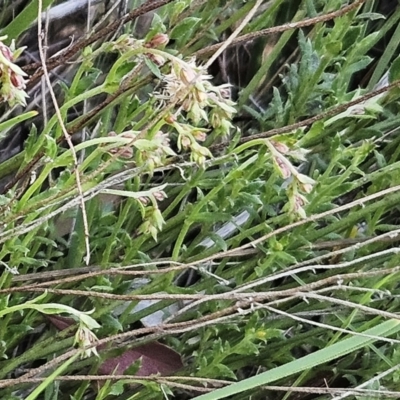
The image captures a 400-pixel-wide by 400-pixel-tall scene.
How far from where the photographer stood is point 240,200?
0.78 metres

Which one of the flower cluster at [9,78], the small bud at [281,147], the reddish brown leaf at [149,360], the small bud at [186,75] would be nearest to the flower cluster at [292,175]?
the small bud at [281,147]

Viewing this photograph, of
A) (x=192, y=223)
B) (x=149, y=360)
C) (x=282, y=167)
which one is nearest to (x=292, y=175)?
(x=282, y=167)

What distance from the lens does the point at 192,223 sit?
81 centimetres

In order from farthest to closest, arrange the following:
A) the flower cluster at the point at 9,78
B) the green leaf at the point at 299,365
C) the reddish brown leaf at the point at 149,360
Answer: the reddish brown leaf at the point at 149,360 → the green leaf at the point at 299,365 → the flower cluster at the point at 9,78

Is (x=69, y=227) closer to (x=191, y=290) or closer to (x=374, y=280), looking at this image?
(x=191, y=290)

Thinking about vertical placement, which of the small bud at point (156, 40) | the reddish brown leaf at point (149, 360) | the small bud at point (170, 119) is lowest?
the reddish brown leaf at point (149, 360)

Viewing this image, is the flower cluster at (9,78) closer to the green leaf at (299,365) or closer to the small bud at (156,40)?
the small bud at (156,40)

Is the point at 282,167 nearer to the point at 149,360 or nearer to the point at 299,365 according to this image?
the point at 299,365

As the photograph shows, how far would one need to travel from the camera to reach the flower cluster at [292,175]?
603 mm

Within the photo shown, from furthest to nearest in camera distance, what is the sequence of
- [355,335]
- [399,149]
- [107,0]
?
[107,0], [399,149], [355,335]

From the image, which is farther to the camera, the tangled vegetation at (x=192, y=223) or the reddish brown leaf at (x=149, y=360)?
the reddish brown leaf at (x=149, y=360)

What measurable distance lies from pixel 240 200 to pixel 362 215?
0.17 meters

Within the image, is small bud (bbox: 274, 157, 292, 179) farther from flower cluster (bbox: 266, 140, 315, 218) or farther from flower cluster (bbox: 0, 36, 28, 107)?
flower cluster (bbox: 0, 36, 28, 107)

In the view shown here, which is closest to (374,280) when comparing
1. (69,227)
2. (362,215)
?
(362,215)
